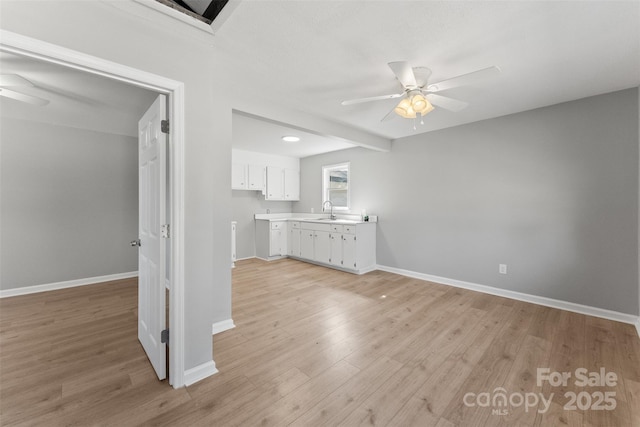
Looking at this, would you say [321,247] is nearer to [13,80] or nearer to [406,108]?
[406,108]

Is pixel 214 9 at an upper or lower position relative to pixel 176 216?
upper

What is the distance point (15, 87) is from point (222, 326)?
10.3ft

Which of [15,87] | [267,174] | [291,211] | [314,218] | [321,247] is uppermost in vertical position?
[15,87]

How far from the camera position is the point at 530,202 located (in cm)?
330

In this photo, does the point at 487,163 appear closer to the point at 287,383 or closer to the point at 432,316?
the point at 432,316

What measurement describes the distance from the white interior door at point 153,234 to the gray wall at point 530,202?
381cm

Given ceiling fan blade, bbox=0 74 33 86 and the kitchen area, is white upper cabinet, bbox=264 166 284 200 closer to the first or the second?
the kitchen area

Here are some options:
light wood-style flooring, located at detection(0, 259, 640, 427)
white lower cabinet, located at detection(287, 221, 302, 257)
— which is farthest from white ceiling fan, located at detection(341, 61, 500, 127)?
white lower cabinet, located at detection(287, 221, 302, 257)

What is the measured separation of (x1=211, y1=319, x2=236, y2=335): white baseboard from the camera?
2496 millimetres

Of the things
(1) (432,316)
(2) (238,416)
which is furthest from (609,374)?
(2) (238,416)

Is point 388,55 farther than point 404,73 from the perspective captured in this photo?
Yes

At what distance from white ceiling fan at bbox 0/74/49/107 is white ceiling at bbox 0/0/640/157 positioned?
7 cm

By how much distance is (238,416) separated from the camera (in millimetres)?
1507

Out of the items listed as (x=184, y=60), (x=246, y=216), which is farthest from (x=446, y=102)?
(x=246, y=216)
